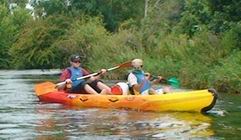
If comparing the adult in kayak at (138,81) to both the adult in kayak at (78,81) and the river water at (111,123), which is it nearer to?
the river water at (111,123)

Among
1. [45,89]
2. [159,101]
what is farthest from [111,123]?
[45,89]

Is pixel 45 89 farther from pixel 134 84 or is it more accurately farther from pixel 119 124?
pixel 119 124

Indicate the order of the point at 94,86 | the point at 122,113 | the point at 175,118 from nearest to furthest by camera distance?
the point at 175,118, the point at 122,113, the point at 94,86

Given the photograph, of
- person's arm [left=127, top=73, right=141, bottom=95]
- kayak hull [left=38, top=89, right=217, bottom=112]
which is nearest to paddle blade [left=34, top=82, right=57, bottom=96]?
kayak hull [left=38, top=89, right=217, bottom=112]

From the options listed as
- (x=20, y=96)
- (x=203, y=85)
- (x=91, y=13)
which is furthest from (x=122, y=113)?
(x=91, y=13)

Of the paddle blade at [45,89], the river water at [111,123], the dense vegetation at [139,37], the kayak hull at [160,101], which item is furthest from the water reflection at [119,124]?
the dense vegetation at [139,37]

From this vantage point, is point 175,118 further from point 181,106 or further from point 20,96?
point 20,96

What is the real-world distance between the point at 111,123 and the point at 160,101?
231cm

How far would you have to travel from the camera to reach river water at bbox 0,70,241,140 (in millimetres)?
9914

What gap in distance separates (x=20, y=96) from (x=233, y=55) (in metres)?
7.62

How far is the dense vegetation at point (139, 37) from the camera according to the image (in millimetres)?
21516

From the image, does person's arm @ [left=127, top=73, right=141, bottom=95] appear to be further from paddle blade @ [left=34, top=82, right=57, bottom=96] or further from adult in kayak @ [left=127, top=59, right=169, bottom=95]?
paddle blade @ [left=34, top=82, right=57, bottom=96]

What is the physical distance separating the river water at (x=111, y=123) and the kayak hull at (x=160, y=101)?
21cm

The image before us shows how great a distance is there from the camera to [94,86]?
15625mm
